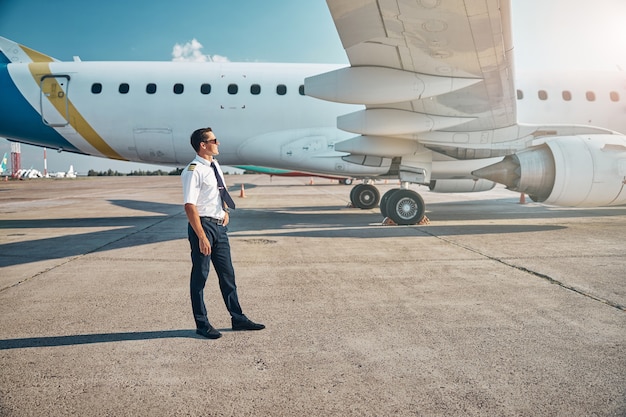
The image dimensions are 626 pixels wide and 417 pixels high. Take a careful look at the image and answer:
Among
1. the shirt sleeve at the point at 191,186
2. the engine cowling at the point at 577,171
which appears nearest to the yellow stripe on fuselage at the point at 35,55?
the shirt sleeve at the point at 191,186

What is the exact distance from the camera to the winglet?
36.1ft

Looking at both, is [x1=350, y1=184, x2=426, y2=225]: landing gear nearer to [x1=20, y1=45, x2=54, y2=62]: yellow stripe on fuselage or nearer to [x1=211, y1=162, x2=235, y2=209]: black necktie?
[x1=211, y1=162, x2=235, y2=209]: black necktie

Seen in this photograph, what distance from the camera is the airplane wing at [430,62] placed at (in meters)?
6.69

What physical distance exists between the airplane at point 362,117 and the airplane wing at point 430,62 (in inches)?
1.4

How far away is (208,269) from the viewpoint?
351 centimetres

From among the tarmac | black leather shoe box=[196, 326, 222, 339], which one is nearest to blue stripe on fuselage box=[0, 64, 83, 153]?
the tarmac

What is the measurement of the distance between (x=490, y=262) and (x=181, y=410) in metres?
4.69

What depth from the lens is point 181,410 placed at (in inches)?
90.0

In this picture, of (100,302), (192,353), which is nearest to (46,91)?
(100,302)

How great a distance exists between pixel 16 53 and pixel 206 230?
36.0 feet

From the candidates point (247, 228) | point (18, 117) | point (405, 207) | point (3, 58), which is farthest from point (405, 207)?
point (3, 58)

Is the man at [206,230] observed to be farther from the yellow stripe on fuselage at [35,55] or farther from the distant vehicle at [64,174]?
the distant vehicle at [64,174]

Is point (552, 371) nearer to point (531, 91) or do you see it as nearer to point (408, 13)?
point (408, 13)

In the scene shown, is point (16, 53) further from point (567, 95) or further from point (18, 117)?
A: point (567, 95)
